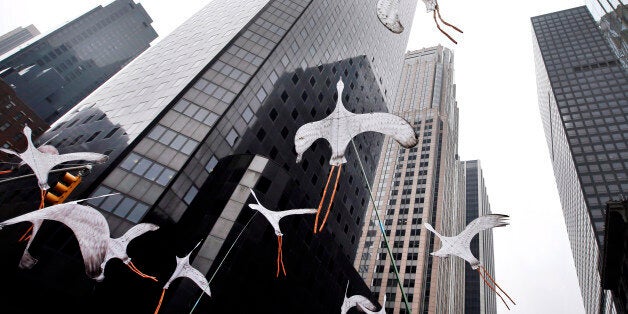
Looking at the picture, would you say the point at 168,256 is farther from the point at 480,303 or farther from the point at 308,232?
the point at 480,303

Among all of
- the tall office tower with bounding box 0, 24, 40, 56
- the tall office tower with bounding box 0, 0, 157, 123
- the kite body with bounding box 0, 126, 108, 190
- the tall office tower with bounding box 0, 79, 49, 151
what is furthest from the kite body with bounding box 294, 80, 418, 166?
the tall office tower with bounding box 0, 24, 40, 56

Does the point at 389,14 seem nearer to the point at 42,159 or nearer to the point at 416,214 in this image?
the point at 42,159

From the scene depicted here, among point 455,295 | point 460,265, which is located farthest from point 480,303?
point 455,295

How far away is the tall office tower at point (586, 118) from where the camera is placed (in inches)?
3159

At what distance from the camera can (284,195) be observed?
106ft

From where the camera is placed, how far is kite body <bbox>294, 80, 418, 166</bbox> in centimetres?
1179

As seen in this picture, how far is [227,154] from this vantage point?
113 ft

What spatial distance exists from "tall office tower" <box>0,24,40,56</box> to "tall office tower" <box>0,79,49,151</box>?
466ft

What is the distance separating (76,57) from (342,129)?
5729 inches

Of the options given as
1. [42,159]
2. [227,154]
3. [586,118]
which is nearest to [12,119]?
[227,154]

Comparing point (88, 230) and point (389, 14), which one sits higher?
point (389, 14)

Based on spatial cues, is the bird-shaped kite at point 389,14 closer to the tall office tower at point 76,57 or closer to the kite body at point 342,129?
the kite body at point 342,129

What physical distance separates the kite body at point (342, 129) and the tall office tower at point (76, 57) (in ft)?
374

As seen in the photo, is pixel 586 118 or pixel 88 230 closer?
pixel 88 230
